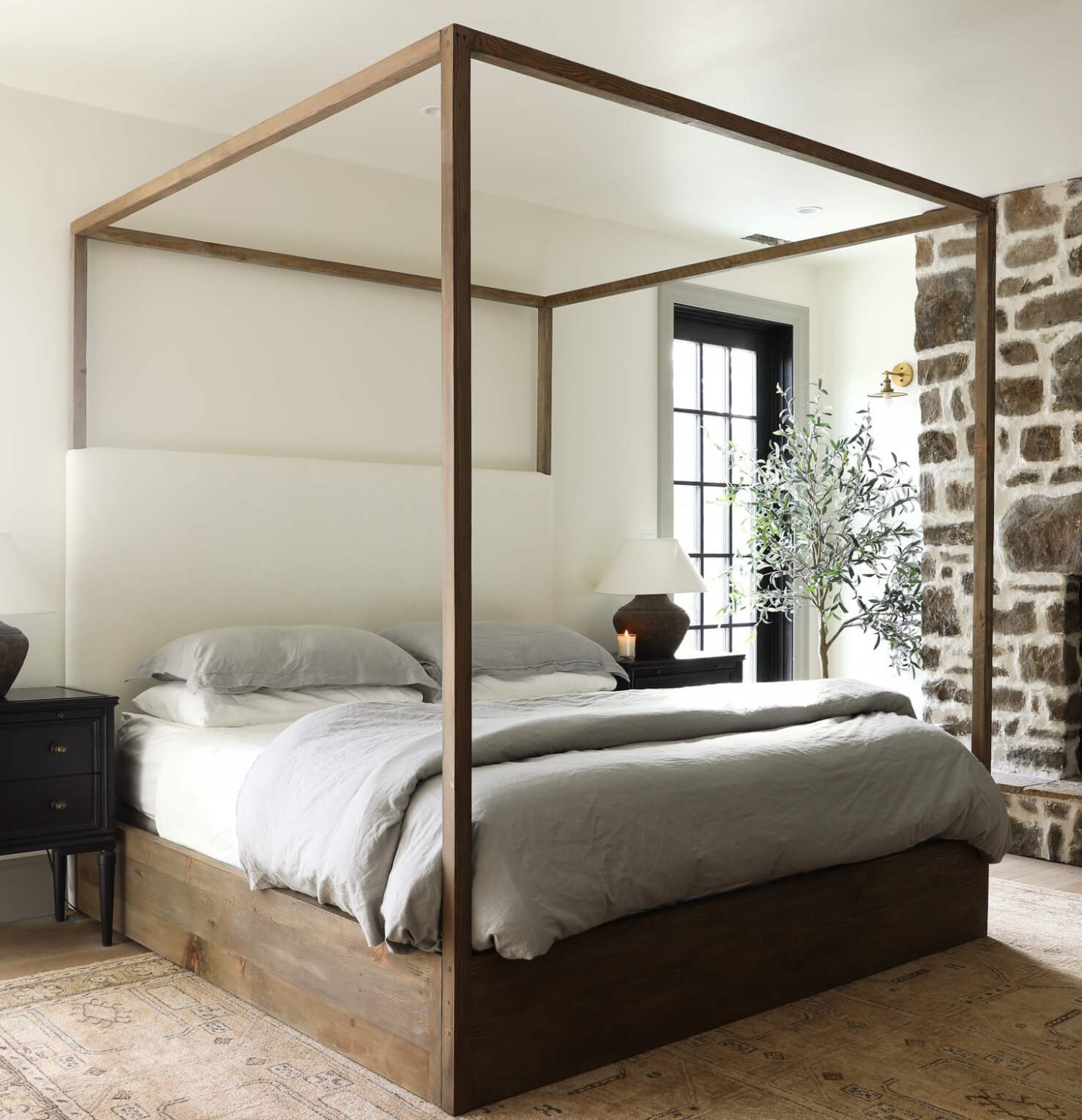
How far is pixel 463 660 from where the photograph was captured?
2.51 metres

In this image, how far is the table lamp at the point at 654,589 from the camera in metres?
5.28

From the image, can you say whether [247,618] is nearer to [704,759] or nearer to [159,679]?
[159,679]

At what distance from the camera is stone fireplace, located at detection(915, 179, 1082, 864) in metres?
5.01

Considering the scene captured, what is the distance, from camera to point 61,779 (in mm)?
3602

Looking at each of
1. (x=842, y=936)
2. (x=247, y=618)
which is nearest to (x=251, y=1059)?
(x=842, y=936)

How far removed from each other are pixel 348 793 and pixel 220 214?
8.62 ft

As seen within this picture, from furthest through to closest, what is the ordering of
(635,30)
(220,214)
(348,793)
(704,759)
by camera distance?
(220,214) → (635,30) → (704,759) → (348,793)

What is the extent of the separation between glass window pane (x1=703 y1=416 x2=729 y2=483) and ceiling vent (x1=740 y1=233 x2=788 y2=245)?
35.2 inches

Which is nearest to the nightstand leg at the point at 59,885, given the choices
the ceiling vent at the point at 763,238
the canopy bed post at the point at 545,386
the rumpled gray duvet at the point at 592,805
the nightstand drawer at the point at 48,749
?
the nightstand drawer at the point at 48,749

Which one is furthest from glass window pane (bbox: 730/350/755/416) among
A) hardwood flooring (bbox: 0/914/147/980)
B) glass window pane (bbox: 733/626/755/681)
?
hardwood flooring (bbox: 0/914/147/980)

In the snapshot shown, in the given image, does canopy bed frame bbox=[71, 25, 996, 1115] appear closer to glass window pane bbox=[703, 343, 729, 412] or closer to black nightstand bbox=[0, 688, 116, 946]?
black nightstand bbox=[0, 688, 116, 946]

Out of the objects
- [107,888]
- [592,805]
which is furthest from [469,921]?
[107,888]

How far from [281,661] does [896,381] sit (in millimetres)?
3717

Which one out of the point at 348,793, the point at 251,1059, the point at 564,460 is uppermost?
the point at 564,460
